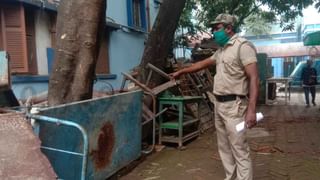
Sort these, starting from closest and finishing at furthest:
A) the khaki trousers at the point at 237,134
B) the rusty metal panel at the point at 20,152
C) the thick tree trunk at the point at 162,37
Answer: the rusty metal panel at the point at 20,152
the khaki trousers at the point at 237,134
the thick tree trunk at the point at 162,37

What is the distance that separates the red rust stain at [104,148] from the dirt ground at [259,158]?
30.0 inches

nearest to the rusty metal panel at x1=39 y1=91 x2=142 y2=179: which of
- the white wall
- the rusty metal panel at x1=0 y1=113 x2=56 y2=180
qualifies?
the rusty metal panel at x1=0 y1=113 x2=56 y2=180

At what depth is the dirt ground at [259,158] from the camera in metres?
5.55

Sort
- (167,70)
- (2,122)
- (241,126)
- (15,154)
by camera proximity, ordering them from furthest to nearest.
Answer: (167,70) < (241,126) < (2,122) < (15,154)

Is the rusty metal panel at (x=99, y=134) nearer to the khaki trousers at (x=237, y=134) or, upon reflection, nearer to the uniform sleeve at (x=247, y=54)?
the khaki trousers at (x=237, y=134)

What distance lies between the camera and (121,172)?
571 cm

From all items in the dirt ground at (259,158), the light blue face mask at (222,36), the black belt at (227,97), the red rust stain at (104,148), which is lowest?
the dirt ground at (259,158)

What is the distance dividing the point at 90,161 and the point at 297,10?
605 inches

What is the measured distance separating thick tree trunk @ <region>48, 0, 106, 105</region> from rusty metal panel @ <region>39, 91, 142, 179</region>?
1.34 feet

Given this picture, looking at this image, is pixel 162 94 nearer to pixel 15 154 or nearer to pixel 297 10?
pixel 15 154

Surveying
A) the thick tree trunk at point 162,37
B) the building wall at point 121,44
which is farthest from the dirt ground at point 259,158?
the building wall at point 121,44

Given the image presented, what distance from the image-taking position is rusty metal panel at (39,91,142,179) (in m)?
3.85

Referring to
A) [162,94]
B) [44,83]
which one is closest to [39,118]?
[162,94]

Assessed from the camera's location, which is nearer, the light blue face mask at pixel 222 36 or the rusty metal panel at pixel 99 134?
the rusty metal panel at pixel 99 134
